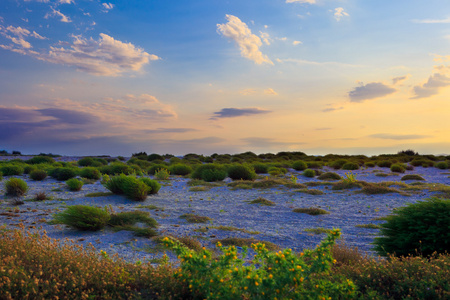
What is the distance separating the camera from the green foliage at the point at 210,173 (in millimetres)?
19688

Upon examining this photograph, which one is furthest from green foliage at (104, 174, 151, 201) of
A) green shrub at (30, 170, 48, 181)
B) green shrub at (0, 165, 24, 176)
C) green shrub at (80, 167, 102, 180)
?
green shrub at (0, 165, 24, 176)

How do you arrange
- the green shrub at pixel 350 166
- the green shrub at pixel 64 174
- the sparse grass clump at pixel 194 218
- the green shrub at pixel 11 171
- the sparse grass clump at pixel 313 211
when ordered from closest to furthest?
the sparse grass clump at pixel 194 218 < the sparse grass clump at pixel 313 211 < the green shrub at pixel 64 174 < the green shrub at pixel 11 171 < the green shrub at pixel 350 166

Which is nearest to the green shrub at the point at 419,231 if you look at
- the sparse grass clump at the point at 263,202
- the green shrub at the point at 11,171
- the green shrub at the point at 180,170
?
the sparse grass clump at the point at 263,202

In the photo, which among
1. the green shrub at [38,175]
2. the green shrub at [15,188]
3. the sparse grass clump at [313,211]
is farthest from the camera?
the green shrub at [38,175]

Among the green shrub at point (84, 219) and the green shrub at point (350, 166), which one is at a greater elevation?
the green shrub at point (350, 166)

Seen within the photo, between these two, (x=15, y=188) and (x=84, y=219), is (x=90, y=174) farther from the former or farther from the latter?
(x=84, y=219)

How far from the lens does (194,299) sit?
363 centimetres

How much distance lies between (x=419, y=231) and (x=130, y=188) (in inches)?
388

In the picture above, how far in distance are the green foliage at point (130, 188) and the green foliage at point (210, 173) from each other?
656 cm

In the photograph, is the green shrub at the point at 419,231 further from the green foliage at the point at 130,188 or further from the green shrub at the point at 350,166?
the green shrub at the point at 350,166

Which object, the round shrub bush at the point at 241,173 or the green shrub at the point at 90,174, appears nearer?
the green shrub at the point at 90,174

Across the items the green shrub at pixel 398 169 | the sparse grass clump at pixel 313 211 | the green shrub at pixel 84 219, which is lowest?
the sparse grass clump at pixel 313 211

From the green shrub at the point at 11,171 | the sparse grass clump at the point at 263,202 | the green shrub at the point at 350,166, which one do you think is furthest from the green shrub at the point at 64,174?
the green shrub at the point at 350,166

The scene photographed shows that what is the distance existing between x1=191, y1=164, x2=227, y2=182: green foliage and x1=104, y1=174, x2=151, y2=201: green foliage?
6.56m
